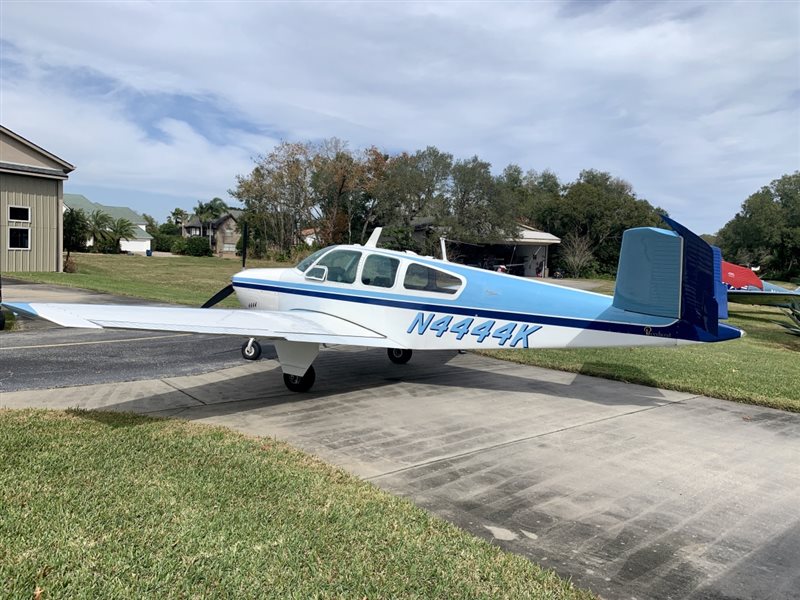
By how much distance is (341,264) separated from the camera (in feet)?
27.5

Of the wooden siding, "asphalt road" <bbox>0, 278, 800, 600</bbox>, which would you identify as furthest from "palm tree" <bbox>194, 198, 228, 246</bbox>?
"asphalt road" <bbox>0, 278, 800, 600</bbox>

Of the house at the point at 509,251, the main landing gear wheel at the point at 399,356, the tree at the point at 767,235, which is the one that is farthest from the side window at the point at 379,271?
the tree at the point at 767,235

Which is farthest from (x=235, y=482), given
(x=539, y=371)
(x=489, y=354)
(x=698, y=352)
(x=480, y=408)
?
(x=698, y=352)

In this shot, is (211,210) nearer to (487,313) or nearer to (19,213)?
(19,213)

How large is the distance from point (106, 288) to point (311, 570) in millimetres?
20522

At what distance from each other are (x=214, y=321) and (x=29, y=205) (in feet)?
92.9

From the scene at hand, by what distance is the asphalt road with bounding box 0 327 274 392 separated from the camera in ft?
25.5

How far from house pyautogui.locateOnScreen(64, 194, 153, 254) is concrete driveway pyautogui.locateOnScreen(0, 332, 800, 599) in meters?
89.1

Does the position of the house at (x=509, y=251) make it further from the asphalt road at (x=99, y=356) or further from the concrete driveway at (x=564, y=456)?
the concrete driveway at (x=564, y=456)

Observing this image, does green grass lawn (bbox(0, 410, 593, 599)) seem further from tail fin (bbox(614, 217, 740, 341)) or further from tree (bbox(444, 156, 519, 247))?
tree (bbox(444, 156, 519, 247))

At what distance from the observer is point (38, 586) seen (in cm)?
287

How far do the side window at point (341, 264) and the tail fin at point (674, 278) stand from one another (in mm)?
3896

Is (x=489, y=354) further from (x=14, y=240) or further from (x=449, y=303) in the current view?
(x=14, y=240)

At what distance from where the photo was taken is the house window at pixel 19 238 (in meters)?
27.6
